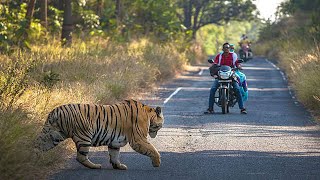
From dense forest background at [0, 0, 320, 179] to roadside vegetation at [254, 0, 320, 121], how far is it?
0.09 metres

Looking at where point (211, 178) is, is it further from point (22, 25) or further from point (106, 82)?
point (22, 25)

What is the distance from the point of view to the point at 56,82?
17.9m

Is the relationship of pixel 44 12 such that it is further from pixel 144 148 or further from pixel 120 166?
pixel 144 148

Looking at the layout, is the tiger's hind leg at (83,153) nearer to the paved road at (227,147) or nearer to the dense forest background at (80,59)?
the paved road at (227,147)

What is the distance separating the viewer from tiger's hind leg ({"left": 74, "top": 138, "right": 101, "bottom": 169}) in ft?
34.4

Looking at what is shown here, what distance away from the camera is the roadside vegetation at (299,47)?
2152cm

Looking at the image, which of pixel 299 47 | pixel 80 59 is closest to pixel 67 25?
pixel 80 59

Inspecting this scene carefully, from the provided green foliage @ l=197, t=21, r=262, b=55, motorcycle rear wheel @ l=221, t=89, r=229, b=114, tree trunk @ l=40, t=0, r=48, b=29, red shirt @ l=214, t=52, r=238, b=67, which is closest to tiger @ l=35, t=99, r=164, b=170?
motorcycle rear wheel @ l=221, t=89, r=229, b=114

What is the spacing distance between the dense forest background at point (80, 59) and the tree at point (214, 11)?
995cm

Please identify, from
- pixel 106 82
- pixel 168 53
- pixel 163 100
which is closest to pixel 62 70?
pixel 106 82

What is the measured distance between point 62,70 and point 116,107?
11.0 m

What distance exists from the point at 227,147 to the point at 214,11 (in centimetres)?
5848

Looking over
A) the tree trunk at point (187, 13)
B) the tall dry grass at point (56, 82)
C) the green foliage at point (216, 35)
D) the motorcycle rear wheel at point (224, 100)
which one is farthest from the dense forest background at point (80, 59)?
the green foliage at point (216, 35)

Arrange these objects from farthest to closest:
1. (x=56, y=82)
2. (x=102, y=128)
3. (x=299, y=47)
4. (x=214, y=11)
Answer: (x=214, y=11), (x=299, y=47), (x=56, y=82), (x=102, y=128)
